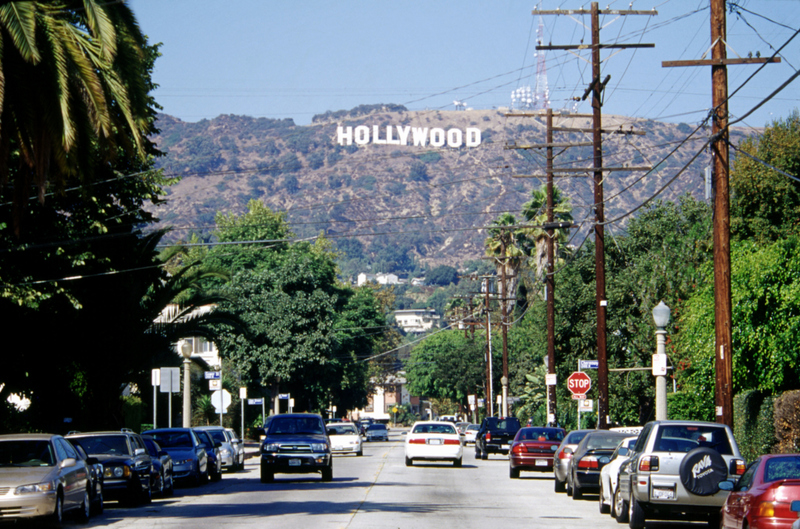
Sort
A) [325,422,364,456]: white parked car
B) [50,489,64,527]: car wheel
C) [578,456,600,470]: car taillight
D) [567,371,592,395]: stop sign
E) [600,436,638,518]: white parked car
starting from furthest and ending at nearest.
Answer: [325,422,364,456]: white parked car < [567,371,592,395]: stop sign < [578,456,600,470]: car taillight < [600,436,638,518]: white parked car < [50,489,64,527]: car wheel

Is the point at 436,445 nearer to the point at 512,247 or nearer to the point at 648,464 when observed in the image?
the point at 648,464

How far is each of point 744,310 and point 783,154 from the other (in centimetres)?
1478

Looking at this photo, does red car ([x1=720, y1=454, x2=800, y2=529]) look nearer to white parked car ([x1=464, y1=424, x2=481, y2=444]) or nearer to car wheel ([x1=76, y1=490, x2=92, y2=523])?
car wheel ([x1=76, y1=490, x2=92, y2=523])

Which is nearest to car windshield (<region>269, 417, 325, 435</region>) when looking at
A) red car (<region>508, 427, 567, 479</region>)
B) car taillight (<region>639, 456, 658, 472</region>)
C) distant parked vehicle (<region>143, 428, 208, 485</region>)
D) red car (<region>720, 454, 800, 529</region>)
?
distant parked vehicle (<region>143, 428, 208, 485</region>)

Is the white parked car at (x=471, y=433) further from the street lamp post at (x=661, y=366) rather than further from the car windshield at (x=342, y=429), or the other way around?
the street lamp post at (x=661, y=366)

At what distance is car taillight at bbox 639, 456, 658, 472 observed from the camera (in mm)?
15984

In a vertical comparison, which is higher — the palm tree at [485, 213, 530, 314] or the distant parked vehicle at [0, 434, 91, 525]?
the palm tree at [485, 213, 530, 314]

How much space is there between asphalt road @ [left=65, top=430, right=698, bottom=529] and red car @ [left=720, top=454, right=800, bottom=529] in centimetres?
406

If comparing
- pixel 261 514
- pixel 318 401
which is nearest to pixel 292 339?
pixel 318 401

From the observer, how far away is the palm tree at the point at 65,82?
15461 mm

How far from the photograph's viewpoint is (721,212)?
20.7 metres

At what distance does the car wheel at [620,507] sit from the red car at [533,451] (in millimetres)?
12135

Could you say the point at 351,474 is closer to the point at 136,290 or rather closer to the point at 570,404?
the point at 136,290

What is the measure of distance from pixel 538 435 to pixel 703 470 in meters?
16.1
